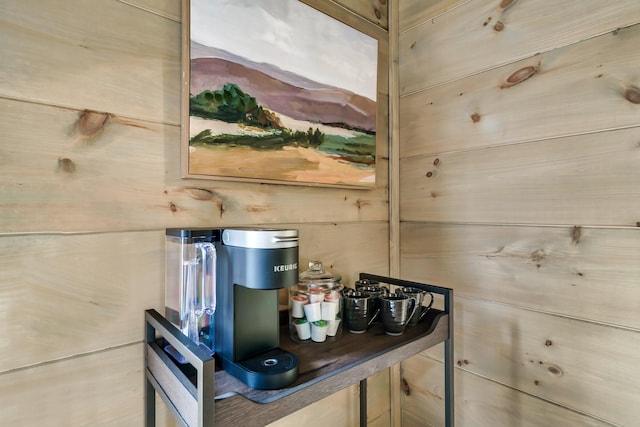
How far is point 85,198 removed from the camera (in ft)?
2.28

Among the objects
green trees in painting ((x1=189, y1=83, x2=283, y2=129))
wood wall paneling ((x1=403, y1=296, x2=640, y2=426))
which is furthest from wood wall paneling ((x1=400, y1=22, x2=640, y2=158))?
green trees in painting ((x1=189, y1=83, x2=283, y2=129))

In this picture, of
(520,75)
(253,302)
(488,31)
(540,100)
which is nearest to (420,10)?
(488,31)

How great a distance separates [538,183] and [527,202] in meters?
0.06

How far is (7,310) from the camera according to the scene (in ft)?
2.04

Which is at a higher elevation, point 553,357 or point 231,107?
point 231,107

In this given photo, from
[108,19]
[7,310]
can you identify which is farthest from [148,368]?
[108,19]

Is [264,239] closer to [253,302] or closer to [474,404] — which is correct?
[253,302]

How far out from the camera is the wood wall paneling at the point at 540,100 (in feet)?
2.73

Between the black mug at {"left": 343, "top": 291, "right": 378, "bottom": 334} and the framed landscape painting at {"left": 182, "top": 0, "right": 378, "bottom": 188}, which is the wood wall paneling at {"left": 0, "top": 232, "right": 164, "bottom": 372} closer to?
the framed landscape painting at {"left": 182, "top": 0, "right": 378, "bottom": 188}

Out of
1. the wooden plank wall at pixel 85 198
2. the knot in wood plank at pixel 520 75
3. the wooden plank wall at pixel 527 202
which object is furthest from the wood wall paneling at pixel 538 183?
the wooden plank wall at pixel 85 198

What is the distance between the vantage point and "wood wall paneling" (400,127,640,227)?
2.72 feet

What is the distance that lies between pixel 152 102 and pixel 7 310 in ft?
1.70

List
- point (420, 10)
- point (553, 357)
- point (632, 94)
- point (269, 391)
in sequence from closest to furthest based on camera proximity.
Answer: point (269, 391), point (632, 94), point (553, 357), point (420, 10)

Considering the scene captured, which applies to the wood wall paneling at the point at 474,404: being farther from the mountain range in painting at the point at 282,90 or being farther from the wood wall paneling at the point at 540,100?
the mountain range in painting at the point at 282,90
